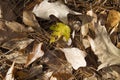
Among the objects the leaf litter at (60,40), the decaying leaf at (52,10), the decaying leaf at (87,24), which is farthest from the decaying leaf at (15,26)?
the decaying leaf at (87,24)

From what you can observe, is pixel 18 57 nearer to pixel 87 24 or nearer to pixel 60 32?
pixel 60 32

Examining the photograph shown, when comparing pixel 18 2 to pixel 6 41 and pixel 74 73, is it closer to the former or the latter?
pixel 6 41

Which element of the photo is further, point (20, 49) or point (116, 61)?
point (20, 49)

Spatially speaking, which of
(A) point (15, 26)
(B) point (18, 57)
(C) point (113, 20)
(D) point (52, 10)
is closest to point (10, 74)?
(B) point (18, 57)

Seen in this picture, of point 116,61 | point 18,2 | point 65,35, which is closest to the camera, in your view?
point 116,61

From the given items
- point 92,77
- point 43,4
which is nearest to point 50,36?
point 43,4

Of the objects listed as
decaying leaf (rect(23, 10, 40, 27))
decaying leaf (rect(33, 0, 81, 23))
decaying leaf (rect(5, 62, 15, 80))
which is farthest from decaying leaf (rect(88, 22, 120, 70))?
decaying leaf (rect(5, 62, 15, 80))

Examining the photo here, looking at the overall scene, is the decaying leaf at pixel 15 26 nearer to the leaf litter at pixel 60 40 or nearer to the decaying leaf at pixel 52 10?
the leaf litter at pixel 60 40
